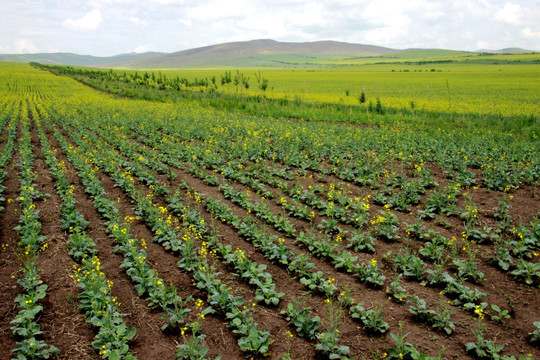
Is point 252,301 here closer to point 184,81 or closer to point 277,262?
point 277,262

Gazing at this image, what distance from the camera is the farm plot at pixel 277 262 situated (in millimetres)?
4346

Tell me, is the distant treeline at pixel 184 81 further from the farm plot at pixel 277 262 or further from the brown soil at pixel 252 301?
the brown soil at pixel 252 301

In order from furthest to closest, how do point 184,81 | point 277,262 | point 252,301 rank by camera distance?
point 184,81, point 277,262, point 252,301

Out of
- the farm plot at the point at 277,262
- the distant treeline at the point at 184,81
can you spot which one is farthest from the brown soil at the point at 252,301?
the distant treeline at the point at 184,81

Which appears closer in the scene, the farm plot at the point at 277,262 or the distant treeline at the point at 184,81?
the farm plot at the point at 277,262

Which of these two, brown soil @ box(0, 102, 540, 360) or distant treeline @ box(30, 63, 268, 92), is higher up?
distant treeline @ box(30, 63, 268, 92)

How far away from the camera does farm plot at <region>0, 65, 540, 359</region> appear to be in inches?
171

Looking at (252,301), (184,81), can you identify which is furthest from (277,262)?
(184,81)

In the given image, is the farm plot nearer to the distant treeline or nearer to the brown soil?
the brown soil

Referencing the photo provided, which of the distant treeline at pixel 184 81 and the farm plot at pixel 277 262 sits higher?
the distant treeline at pixel 184 81

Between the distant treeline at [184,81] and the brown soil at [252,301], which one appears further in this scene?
the distant treeline at [184,81]

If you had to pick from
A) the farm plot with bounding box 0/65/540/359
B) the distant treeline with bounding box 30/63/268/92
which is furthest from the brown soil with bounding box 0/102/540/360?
the distant treeline with bounding box 30/63/268/92

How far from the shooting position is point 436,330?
4.54m

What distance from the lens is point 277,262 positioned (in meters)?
6.13
